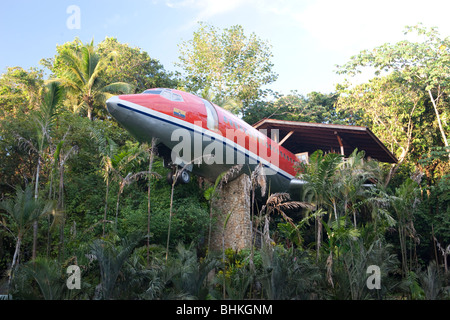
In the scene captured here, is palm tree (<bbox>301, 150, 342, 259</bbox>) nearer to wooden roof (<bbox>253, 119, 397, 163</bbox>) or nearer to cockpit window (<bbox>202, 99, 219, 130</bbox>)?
cockpit window (<bbox>202, 99, 219, 130</bbox>)

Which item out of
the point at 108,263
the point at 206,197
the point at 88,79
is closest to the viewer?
the point at 108,263

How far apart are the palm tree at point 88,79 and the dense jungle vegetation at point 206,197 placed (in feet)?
0.28

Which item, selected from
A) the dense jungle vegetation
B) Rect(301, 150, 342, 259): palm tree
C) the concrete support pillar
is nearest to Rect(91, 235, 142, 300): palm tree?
the dense jungle vegetation

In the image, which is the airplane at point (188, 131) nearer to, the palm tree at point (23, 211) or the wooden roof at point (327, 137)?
the wooden roof at point (327, 137)

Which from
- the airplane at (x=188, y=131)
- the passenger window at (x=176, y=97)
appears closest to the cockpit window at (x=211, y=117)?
the airplane at (x=188, y=131)

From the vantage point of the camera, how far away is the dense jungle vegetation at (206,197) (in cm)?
977

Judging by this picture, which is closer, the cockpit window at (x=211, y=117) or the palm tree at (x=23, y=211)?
the palm tree at (x=23, y=211)

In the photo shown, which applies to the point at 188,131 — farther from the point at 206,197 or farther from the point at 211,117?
the point at 206,197

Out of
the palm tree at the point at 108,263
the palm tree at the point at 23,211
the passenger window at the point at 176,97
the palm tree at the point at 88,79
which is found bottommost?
the palm tree at the point at 108,263

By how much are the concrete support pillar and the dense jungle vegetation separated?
1.96 ft

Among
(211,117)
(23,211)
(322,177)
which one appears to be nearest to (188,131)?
(211,117)

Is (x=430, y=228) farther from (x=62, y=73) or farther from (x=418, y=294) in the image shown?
(x=62, y=73)

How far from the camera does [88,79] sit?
2388 cm

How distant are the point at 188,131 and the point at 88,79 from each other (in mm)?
12406
